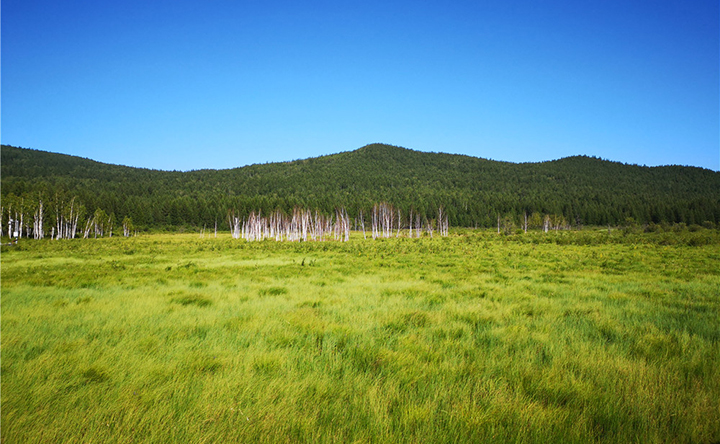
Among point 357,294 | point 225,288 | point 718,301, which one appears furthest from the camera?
point 225,288

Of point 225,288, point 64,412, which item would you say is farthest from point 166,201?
point 64,412

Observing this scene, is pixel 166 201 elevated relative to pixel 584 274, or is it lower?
elevated

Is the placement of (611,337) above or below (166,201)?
below

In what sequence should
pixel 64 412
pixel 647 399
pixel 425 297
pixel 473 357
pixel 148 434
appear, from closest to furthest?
1. pixel 148 434
2. pixel 64 412
3. pixel 647 399
4. pixel 473 357
5. pixel 425 297

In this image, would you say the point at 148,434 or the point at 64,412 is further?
the point at 64,412

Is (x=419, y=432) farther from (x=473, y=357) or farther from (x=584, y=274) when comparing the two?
(x=584, y=274)

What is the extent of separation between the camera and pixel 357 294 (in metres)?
10.7

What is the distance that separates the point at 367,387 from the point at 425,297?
20.7ft

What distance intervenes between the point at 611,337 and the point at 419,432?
5288 mm

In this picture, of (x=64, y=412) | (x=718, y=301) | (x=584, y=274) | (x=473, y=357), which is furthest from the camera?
(x=584, y=274)

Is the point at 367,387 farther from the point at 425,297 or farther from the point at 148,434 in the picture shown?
the point at 425,297

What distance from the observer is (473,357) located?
16.7 ft

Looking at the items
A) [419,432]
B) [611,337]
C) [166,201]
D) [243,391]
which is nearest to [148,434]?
[243,391]

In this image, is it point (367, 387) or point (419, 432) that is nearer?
point (419, 432)
